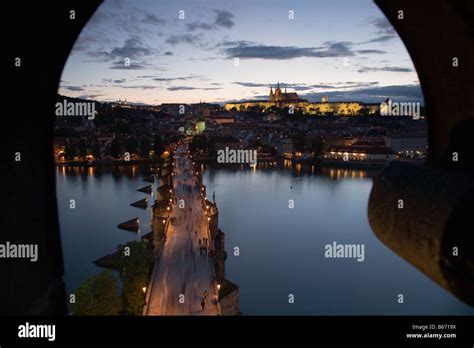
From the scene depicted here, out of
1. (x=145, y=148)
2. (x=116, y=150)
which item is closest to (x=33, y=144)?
(x=116, y=150)

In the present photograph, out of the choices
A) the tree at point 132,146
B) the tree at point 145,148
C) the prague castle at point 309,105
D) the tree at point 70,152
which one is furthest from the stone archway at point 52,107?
the prague castle at point 309,105

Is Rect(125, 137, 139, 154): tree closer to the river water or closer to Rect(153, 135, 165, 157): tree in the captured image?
Rect(153, 135, 165, 157): tree

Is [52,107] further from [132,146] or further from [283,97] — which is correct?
[283,97]

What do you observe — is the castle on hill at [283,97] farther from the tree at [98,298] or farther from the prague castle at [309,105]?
the tree at [98,298]

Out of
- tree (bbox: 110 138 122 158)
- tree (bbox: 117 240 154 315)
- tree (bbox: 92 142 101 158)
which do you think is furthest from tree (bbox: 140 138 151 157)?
tree (bbox: 117 240 154 315)

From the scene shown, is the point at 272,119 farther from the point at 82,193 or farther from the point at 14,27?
the point at 14,27

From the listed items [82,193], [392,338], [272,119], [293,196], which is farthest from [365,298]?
[272,119]
